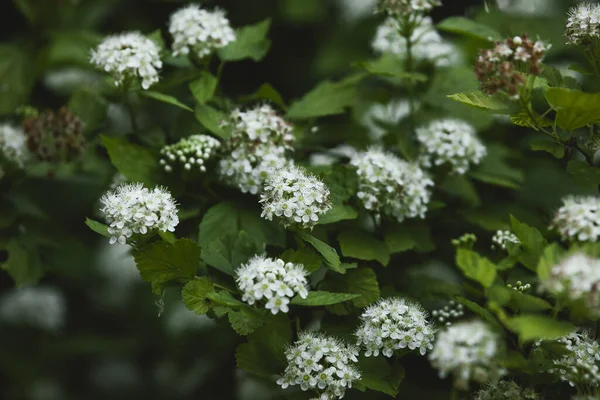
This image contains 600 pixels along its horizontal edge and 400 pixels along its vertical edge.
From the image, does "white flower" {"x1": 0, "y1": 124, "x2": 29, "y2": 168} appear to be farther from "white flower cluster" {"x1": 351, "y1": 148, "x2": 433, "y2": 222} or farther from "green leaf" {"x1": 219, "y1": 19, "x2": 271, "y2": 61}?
"white flower cluster" {"x1": 351, "y1": 148, "x2": 433, "y2": 222}

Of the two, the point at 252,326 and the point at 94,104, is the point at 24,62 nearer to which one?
the point at 94,104

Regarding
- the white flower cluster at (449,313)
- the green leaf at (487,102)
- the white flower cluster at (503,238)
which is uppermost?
the green leaf at (487,102)

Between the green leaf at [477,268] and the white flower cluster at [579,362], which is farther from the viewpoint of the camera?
the white flower cluster at [579,362]

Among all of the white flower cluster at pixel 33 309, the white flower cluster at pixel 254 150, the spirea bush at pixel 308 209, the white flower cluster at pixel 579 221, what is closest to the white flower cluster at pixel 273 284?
the spirea bush at pixel 308 209

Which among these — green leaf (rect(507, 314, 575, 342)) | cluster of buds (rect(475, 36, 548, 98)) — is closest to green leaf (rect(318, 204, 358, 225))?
cluster of buds (rect(475, 36, 548, 98))

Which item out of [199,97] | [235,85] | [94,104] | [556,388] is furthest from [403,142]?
[235,85]

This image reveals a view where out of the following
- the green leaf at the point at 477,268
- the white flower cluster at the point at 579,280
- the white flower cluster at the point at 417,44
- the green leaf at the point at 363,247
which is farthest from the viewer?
the white flower cluster at the point at 417,44

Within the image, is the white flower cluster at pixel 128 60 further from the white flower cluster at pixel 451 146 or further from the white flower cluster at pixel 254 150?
the white flower cluster at pixel 451 146
